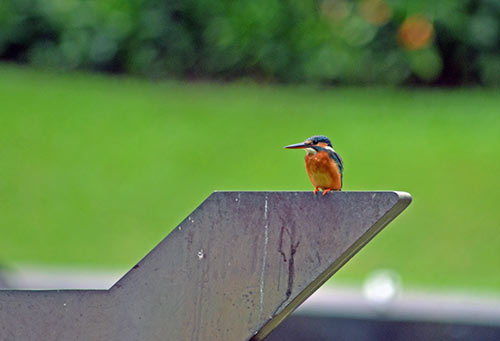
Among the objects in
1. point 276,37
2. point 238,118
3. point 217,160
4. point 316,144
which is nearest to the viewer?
point 316,144

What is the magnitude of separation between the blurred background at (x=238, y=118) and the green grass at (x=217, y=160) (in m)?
0.02

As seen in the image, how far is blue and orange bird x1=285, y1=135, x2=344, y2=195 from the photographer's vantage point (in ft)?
9.06

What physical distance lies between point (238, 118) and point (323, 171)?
658 centimetres

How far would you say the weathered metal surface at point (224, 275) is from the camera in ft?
7.22

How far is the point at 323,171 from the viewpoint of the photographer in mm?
2797

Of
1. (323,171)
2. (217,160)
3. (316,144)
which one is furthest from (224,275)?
(217,160)

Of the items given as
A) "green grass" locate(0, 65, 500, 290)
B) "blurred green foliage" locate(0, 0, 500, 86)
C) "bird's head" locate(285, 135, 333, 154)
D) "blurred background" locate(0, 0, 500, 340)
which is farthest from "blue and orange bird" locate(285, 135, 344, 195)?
"blurred green foliage" locate(0, 0, 500, 86)

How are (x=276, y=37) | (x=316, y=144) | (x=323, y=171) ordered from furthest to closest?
(x=276, y=37) < (x=316, y=144) < (x=323, y=171)

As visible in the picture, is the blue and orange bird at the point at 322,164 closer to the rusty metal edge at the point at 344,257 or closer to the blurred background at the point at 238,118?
the rusty metal edge at the point at 344,257

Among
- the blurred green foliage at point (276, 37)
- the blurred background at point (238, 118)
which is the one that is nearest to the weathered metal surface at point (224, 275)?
the blurred background at point (238, 118)

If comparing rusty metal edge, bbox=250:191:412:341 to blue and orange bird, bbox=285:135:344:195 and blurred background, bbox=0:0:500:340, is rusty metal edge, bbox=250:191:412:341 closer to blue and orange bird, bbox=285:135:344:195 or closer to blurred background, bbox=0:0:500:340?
blue and orange bird, bbox=285:135:344:195

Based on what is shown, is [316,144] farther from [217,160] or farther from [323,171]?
[217,160]

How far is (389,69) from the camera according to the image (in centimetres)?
994

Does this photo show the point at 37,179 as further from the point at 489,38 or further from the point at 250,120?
the point at 489,38
